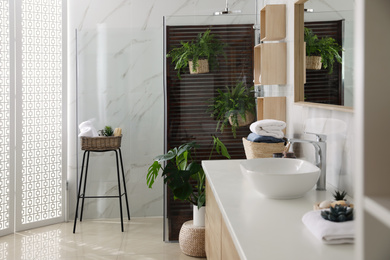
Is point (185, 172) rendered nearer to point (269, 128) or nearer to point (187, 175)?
point (187, 175)

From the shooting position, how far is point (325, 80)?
251 cm

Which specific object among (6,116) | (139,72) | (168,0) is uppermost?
(168,0)

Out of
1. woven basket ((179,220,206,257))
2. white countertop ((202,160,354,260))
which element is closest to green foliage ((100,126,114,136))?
woven basket ((179,220,206,257))

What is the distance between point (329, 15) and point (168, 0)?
266 cm

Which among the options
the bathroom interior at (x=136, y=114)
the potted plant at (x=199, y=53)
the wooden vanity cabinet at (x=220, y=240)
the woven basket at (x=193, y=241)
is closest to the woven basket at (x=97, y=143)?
the bathroom interior at (x=136, y=114)

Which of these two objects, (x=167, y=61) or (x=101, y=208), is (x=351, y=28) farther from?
(x=101, y=208)

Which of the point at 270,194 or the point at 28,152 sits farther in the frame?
the point at 28,152

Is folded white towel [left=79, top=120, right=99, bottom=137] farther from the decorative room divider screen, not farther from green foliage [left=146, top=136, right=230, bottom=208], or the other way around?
green foliage [left=146, top=136, right=230, bottom=208]

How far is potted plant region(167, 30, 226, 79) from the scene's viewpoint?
3.90m

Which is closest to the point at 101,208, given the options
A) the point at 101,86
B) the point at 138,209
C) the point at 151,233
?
the point at 138,209

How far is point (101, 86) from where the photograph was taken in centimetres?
468

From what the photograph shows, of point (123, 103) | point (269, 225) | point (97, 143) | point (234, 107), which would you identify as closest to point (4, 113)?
point (97, 143)

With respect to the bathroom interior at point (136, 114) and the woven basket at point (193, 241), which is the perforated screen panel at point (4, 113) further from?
the woven basket at point (193, 241)

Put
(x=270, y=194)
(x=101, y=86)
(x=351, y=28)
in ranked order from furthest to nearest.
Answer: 1. (x=101, y=86)
2. (x=351, y=28)
3. (x=270, y=194)
